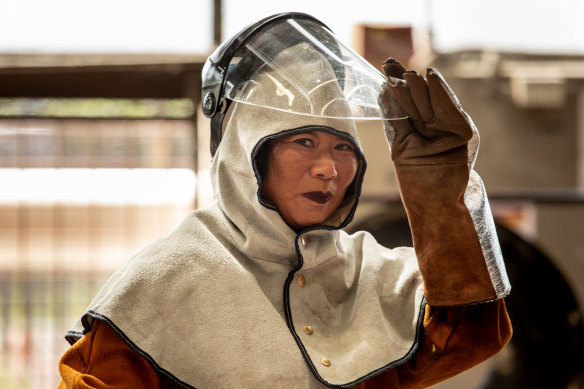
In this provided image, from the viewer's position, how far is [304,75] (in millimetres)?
1527

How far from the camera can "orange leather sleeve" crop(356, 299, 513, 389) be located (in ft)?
5.02

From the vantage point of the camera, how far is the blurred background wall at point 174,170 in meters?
3.66

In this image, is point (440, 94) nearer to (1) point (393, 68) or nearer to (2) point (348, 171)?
(1) point (393, 68)

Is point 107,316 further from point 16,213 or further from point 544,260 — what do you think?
point 544,260

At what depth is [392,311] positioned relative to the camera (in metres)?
1.58

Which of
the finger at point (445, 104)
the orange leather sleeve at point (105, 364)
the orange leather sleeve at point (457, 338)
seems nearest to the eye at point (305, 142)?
the finger at point (445, 104)

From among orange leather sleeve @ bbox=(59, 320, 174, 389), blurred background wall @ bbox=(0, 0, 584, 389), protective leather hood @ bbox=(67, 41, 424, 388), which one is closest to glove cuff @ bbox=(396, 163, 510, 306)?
protective leather hood @ bbox=(67, 41, 424, 388)

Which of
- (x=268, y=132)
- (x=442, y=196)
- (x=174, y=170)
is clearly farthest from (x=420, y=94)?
(x=174, y=170)

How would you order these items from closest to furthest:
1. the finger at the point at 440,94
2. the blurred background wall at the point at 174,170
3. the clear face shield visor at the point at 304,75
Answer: the finger at the point at 440,94, the clear face shield visor at the point at 304,75, the blurred background wall at the point at 174,170

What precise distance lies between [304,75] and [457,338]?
55 centimetres

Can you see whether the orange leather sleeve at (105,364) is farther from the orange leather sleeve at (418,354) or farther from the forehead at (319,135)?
the forehead at (319,135)

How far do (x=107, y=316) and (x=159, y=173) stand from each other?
246 centimetres

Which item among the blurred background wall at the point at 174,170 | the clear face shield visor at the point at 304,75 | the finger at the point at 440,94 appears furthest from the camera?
the blurred background wall at the point at 174,170

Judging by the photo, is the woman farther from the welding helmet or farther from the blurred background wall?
the blurred background wall
